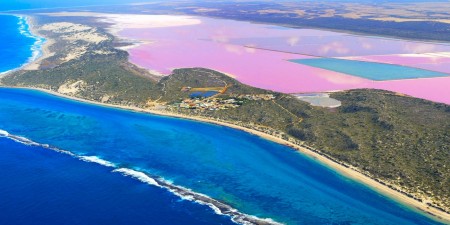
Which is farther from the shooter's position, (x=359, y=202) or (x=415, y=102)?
(x=415, y=102)

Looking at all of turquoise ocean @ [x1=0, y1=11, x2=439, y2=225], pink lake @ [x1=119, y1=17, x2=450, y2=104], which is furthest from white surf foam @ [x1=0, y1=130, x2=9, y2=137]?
pink lake @ [x1=119, y1=17, x2=450, y2=104]

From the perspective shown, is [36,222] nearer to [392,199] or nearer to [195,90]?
[392,199]

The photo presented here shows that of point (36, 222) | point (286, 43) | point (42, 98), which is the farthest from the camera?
point (286, 43)

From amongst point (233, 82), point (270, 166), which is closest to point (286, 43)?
point (233, 82)

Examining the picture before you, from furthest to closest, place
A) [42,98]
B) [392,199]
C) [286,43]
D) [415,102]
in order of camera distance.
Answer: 1. [286,43]
2. [42,98]
3. [415,102]
4. [392,199]

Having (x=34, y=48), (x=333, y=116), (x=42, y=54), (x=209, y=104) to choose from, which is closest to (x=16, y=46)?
(x=34, y=48)

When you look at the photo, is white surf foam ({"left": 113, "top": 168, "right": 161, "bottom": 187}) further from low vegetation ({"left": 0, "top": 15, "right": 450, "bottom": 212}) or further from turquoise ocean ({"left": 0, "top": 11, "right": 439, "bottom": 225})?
low vegetation ({"left": 0, "top": 15, "right": 450, "bottom": 212})

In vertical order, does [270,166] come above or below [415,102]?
below
